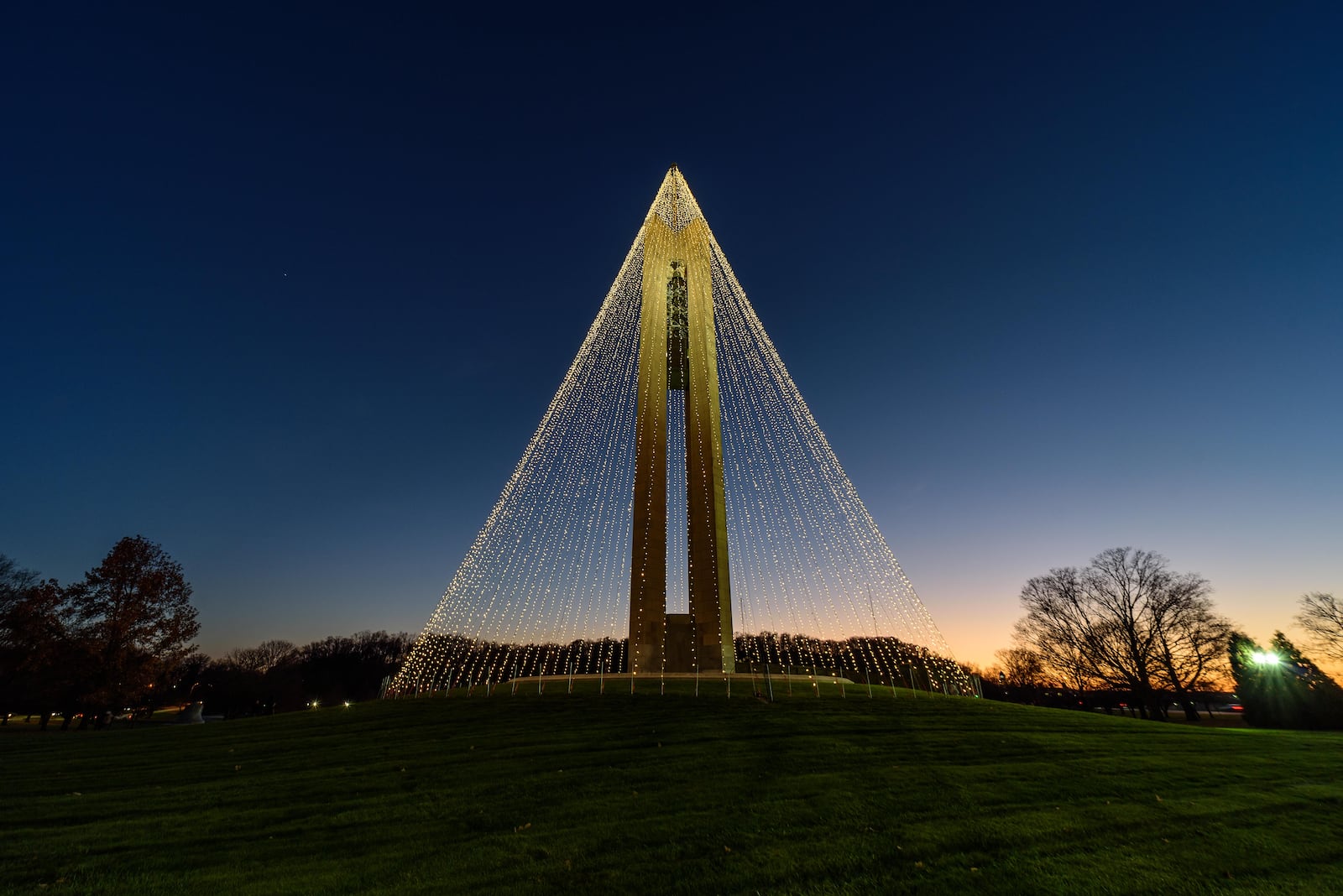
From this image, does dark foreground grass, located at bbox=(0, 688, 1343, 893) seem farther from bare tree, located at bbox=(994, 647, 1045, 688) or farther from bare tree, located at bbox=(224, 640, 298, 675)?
bare tree, located at bbox=(224, 640, 298, 675)

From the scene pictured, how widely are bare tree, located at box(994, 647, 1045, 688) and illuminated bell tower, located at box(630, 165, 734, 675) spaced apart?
88.1 feet

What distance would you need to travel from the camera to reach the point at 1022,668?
42344 millimetres

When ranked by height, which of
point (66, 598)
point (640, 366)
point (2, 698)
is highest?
point (640, 366)

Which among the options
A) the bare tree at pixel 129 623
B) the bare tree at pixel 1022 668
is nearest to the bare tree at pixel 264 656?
the bare tree at pixel 129 623

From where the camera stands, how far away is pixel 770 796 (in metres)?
6.75

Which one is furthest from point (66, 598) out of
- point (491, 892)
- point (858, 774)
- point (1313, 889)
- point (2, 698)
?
point (1313, 889)

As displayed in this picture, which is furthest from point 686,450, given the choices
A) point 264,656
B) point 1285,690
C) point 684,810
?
point 264,656

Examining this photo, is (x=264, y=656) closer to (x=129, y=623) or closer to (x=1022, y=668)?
(x=129, y=623)

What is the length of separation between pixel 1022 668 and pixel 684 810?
47.1 m

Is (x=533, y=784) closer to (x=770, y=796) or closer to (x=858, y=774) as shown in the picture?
(x=770, y=796)

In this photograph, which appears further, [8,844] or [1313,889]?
[8,844]

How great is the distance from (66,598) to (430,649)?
18.3m

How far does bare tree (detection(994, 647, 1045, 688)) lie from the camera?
126ft

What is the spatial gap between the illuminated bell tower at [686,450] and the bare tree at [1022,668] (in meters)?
26.9
